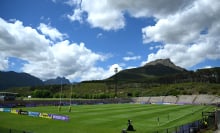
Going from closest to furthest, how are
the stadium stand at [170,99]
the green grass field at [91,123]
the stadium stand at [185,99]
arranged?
the green grass field at [91,123]
the stadium stand at [185,99]
the stadium stand at [170,99]

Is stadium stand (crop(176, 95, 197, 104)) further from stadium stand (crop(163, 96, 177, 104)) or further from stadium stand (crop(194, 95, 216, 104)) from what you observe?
stadium stand (crop(194, 95, 216, 104))

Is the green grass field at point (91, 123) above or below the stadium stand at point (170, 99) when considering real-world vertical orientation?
above

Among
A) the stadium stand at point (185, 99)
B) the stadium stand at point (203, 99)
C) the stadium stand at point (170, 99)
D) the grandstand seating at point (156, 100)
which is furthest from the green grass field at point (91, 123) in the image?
the grandstand seating at point (156, 100)

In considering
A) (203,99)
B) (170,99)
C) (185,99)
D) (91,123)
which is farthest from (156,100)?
(91,123)

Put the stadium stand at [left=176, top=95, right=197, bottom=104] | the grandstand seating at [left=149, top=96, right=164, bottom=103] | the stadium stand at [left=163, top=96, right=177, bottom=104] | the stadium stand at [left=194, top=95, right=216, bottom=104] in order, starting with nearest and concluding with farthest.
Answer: the stadium stand at [left=194, top=95, right=216, bottom=104] → the stadium stand at [left=176, top=95, right=197, bottom=104] → the stadium stand at [left=163, top=96, right=177, bottom=104] → the grandstand seating at [left=149, top=96, right=164, bottom=103]

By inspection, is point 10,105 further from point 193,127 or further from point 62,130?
point 193,127

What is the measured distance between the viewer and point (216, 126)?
140ft

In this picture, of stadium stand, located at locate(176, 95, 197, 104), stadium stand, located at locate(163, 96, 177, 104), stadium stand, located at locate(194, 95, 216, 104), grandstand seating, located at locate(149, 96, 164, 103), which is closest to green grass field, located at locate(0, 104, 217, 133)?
Answer: stadium stand, located at locate(194, 95, 216, 104)

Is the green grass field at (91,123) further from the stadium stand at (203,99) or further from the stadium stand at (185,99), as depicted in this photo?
the stadium stand at (185,99)

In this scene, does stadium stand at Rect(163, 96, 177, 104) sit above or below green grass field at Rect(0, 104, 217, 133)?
below

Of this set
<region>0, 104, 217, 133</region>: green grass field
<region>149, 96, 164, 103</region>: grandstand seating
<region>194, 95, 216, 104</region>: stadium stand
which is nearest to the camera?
<region>0, 104, 217, 133</region>: green grass field

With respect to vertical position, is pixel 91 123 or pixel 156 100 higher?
pixel 91 123

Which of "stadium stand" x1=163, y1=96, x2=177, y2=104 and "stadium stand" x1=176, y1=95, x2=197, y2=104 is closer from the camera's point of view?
"stadium stand" x1=176, y1=95, x2=197, y2=104

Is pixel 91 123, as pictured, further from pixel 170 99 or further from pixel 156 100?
pixel 170 99
